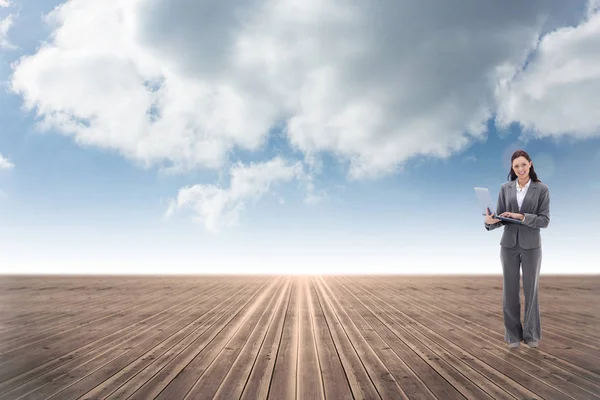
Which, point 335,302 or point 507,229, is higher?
point 507,229

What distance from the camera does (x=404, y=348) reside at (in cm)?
362

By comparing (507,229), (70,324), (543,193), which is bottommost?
(70,324)

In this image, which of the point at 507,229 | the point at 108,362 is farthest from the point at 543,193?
the point at 108,362

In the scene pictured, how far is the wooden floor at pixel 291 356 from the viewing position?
2.45 meters

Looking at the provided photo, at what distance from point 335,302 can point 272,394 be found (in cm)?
540

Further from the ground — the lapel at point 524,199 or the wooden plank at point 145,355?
the lapel at point 524,199

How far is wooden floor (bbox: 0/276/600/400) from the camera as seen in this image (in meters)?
2.45

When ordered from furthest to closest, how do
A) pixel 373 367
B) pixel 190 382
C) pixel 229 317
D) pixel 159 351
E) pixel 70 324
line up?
pixel 229 317
pixel 70 324
pixel 159 351
pixel 373 367
pixel 190 382

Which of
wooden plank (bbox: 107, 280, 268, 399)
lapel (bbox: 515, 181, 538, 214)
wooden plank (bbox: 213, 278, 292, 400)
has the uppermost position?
lapel (bbox: 515, 181, 538, 214)

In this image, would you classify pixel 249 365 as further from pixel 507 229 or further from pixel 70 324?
pixel 70 324

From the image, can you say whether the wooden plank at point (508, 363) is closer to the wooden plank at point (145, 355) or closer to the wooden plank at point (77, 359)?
the wooden plank at point (145, 355)

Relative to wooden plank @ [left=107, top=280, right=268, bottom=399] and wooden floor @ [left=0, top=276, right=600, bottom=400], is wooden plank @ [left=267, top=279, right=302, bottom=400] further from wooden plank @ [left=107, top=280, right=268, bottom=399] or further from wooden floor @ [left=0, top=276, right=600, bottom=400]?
wooden plank @ [left=107, top=280, right=268, bottom=399]

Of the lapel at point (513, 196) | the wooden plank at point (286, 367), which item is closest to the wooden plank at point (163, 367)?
the wooden plank at point (286, 367)

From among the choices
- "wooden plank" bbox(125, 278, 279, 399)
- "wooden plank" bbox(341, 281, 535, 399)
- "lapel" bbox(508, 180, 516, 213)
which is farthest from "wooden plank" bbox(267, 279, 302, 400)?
"lapel" bbox(508, 180, 516, 213)
